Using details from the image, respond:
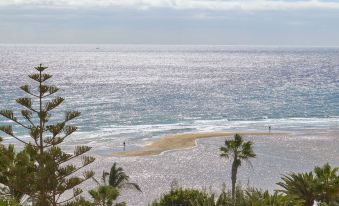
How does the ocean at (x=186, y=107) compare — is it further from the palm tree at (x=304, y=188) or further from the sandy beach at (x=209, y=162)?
the palm tree at (x=304, y=188)

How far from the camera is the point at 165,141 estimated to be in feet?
231

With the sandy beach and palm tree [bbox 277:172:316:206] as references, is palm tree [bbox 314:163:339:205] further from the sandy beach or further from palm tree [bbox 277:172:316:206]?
the sandy beach

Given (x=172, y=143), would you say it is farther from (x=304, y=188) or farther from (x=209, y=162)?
(x=304, y=188)

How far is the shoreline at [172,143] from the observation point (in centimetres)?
6283

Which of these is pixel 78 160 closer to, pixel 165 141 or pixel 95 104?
pixel 165 141

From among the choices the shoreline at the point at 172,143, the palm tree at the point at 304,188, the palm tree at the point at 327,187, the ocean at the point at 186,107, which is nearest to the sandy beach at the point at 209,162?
the shoreline at the point at 172,143

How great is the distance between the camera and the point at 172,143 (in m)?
69.0

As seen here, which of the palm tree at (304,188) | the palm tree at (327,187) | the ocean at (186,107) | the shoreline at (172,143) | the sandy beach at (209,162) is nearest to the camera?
the palm tree at (327,187)

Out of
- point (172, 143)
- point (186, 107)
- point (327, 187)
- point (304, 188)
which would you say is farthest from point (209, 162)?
point (186, 107)

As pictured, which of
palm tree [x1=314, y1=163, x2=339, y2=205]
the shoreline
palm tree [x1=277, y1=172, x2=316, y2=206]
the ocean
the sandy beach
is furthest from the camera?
the ocean

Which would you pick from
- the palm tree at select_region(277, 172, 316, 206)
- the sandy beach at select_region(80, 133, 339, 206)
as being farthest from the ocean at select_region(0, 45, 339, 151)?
the palm tree at select_region(277, 172, 316, 206)

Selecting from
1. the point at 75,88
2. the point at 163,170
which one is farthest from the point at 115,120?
the point at 75,88

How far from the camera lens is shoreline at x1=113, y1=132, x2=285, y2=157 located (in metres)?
62.8

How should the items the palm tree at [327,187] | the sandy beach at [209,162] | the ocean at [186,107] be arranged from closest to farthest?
the palm tree at [327,187], the sandy beach at [209,162], the ocean at [186,107]
